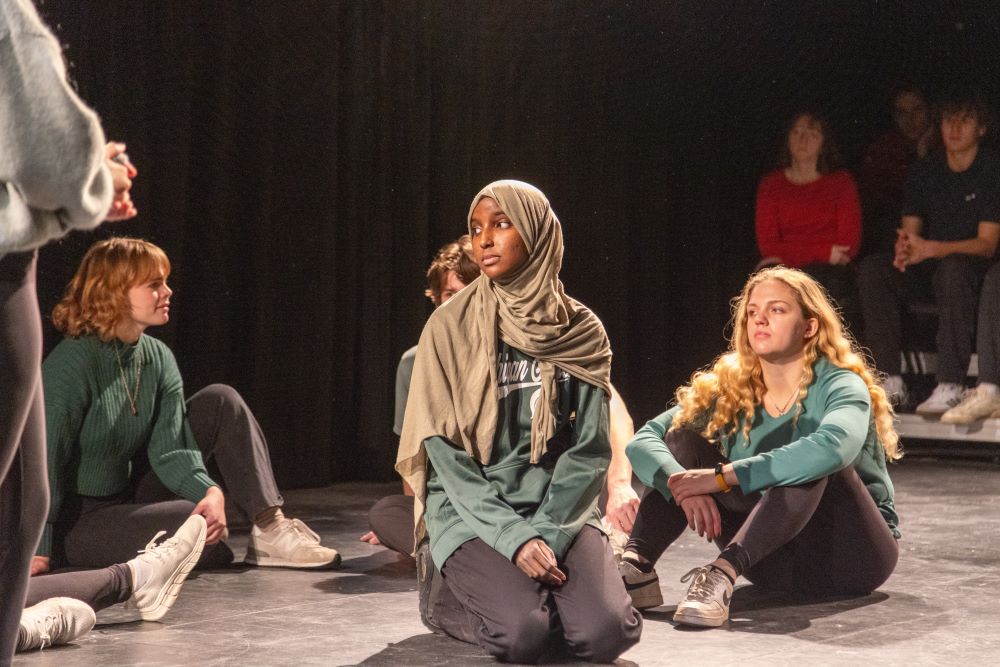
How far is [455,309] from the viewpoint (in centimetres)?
264

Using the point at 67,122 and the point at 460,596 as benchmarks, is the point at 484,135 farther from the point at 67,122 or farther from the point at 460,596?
the point at 67,122

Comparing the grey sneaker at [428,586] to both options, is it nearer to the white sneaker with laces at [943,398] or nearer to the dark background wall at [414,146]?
the dark background wall at [414,146]

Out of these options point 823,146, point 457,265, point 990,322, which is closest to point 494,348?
Result: point 457,265

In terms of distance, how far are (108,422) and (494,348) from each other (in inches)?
45.9

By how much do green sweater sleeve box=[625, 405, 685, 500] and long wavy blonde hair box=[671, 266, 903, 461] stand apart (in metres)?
0.12

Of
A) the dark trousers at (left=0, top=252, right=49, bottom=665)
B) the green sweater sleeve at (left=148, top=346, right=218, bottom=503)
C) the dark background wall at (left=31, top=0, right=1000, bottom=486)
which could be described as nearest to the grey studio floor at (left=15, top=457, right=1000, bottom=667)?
the green sweater sleeve at (left=148, top=346, right=218, bottom=503)

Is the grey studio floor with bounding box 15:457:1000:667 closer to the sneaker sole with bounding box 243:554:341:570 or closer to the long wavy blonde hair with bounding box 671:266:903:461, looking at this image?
the sneaker sole with bounding box 243:554:341:570

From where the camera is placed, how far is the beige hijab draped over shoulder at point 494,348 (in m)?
2.55

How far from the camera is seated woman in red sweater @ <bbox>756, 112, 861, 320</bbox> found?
585cm

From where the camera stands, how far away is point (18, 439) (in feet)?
5.50

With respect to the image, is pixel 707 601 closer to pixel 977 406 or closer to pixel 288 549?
pixel 288 549

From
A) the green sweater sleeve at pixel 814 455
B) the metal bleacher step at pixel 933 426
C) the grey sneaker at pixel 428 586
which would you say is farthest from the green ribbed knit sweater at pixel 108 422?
the metal bleacher step at pixel 933 426

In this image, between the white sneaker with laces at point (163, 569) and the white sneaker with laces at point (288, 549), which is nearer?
the white sneaker with laces at point (163, 569)

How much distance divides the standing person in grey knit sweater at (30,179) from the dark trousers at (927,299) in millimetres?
4539
